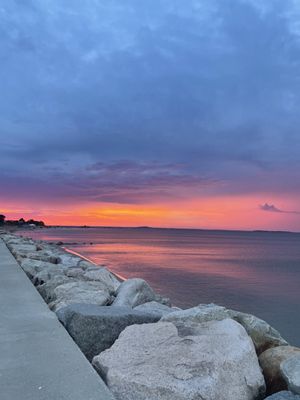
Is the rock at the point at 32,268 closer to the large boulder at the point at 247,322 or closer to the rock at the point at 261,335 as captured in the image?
the large boulder at the point at 247,322

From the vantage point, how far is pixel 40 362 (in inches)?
141

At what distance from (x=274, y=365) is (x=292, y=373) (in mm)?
683

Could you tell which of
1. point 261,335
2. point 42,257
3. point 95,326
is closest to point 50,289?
point 95,326

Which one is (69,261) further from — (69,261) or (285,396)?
(285,396)

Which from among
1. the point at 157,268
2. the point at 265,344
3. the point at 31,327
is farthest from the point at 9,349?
the point at 157,268

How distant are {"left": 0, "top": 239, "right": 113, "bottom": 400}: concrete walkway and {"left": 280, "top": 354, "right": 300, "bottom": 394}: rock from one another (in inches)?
58.8

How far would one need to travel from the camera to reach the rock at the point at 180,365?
3357mm

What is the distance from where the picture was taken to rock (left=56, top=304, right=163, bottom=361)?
4559mm

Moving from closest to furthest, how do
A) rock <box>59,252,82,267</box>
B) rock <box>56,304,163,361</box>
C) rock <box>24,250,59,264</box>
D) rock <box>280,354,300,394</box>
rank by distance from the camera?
rock <box>280,354,300,394</box> → rock <box>56,304,163,361</box> → rock <box>24,250,59,264</box> → rock <box>59,252,82,267</box>

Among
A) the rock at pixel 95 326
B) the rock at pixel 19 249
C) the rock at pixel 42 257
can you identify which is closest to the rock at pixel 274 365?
the rock at pixel 95 326

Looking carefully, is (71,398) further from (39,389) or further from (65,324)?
(65,324)

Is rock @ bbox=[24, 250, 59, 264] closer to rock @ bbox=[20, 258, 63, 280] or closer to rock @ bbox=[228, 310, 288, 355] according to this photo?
rock @ bbox=[20, 258, 63, 280]

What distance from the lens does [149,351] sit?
387 centimetres

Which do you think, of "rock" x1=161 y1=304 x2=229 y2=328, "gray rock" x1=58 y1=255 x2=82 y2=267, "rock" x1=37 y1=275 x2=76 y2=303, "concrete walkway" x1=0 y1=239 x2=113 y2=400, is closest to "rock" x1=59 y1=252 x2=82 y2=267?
"gray rock" x1=58 y1=255 x2=82 y2=267
